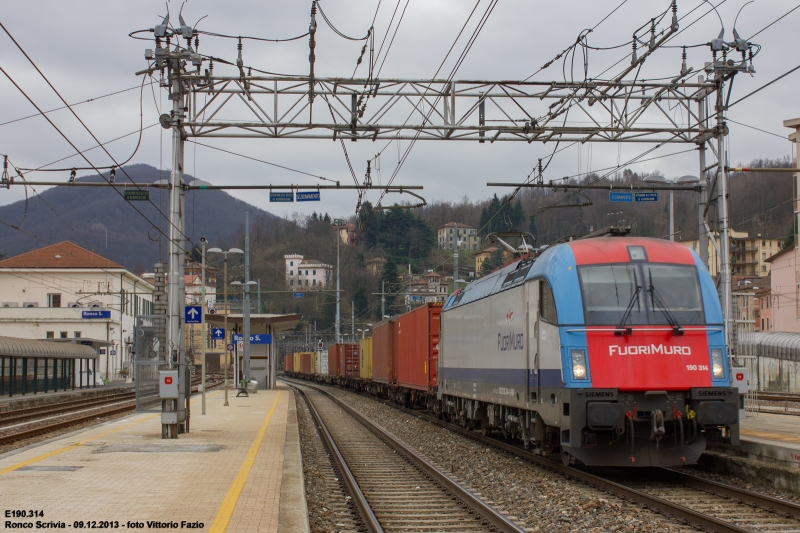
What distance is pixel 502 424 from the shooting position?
52.5 ft

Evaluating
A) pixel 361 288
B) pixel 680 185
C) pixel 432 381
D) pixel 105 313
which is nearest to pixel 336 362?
pixel 105 313

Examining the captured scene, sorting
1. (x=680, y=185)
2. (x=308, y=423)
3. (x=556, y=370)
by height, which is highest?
(x=680, y=185)

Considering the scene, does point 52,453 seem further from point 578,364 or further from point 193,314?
point 578,364

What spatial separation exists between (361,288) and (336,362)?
2679 centimetres

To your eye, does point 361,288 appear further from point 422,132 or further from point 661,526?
point 661,526

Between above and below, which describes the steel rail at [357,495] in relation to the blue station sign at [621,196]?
below

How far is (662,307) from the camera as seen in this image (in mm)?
11555

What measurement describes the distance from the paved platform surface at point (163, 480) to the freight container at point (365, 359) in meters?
22.9

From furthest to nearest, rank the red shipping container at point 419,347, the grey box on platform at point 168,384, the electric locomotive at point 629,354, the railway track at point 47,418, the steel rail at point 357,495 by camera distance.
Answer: the red shipping container at point 419,347 → the railway track at point 47,418 → the grey box on platform at point 168,384 → the electric locomotive at point 629,354 → the steel rail at point 357,495

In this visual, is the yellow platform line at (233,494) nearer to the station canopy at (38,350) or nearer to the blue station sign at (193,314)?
the blue station sign at (193,314)

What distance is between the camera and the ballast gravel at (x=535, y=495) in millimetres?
8945

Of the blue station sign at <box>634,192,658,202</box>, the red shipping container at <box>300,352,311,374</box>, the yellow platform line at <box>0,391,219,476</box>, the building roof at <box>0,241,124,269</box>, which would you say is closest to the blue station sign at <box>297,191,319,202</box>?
the yellow platform line at <box>0,391,219,476</box>

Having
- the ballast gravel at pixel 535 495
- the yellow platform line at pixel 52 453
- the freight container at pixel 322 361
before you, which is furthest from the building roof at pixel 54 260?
the ballast gravel at pixel 535 495

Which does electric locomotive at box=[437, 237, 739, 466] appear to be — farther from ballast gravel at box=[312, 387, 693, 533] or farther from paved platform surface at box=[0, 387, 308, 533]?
paved platform surface at box=[0, 387, 308, 533]
